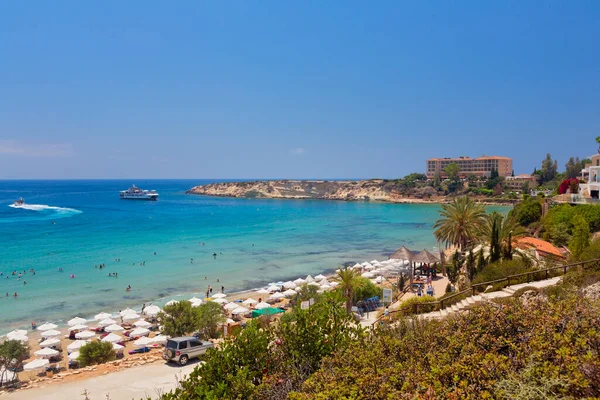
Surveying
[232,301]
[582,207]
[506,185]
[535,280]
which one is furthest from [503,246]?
[506,185]

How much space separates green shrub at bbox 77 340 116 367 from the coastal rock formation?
130 meters

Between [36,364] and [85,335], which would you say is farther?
[85,335]

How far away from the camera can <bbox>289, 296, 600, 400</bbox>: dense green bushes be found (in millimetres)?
5051

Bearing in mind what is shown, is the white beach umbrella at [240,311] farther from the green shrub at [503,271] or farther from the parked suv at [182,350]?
the green shrub at [503,271]

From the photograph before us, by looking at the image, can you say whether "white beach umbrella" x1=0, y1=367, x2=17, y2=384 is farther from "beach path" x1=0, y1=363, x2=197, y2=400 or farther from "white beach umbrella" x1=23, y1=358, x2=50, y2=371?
"beach path" x1=0, y1=363, x2=197, y2=400

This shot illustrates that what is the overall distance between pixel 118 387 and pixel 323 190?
531 ft

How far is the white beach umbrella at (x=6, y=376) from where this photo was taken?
16491mm

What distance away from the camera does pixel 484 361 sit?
5.67 meters

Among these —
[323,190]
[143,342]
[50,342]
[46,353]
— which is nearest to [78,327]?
[50,342]

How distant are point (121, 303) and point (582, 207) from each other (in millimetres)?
38526

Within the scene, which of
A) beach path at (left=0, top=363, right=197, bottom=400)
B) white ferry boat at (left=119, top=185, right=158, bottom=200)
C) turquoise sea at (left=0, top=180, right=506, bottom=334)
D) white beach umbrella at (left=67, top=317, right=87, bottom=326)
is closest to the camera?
beach path at (left=0, top=363, right=197, bottom=400)

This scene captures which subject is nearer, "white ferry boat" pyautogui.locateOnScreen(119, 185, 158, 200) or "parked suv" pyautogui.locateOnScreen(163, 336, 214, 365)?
"parked suv" pyautogui.locateOnScreen(163, 336, 214, 365)

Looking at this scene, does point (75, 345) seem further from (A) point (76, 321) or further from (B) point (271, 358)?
(B) point (271, 358)

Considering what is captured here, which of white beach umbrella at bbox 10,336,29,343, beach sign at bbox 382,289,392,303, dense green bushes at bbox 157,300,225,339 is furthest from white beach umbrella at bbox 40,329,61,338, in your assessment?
beach sign at bbox 382,289,392,303
